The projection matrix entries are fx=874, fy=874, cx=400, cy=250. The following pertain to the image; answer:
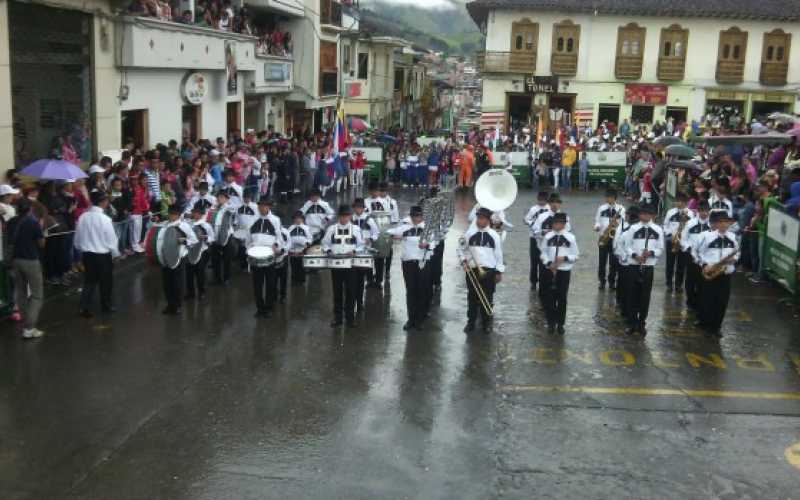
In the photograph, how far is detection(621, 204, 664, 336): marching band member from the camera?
1231 centimetres

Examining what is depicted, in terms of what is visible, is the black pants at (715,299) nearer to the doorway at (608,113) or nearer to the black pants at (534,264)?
the black pants at (534,264)

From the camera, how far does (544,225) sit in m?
13.9

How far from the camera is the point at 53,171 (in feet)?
45.3

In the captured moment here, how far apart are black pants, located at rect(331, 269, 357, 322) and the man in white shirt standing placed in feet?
10.5

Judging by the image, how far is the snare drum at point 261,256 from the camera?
40.9 feet

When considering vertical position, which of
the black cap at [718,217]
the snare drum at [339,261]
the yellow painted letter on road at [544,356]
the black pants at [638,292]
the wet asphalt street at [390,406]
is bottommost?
the wet asphalt street at [390,406]

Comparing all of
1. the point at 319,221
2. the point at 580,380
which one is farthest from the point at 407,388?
the point at 319,221

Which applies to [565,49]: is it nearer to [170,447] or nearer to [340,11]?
[340,11]

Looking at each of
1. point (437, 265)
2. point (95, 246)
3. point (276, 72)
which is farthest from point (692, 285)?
point (276, 72)

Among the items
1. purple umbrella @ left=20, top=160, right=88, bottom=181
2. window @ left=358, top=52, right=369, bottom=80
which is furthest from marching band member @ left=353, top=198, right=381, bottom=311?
window @ left=358, top=52, right=369, bottom=80

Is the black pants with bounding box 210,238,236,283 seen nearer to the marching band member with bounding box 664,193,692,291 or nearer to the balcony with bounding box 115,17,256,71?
the balcony with bounding box 115,17,256,71

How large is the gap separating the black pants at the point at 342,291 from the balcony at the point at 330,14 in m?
27.4

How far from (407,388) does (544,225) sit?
5.01m

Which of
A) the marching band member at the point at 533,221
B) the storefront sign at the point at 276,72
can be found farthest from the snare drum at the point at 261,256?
the storefront sign at the point at 276,72
